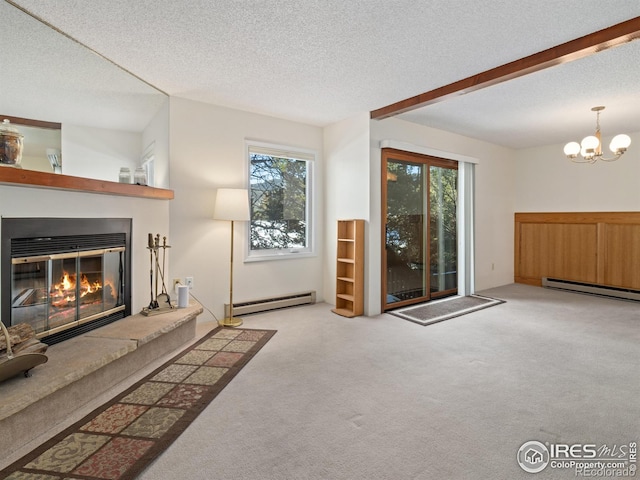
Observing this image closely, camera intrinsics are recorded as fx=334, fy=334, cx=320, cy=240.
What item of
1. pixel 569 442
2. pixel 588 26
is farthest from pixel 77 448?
pixel 588 26

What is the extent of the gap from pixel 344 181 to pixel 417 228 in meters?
1.29

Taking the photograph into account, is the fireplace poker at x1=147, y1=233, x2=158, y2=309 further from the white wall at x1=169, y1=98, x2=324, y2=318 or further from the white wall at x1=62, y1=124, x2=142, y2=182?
the white wall at x1=62, y1=124, x2=142, y2=182

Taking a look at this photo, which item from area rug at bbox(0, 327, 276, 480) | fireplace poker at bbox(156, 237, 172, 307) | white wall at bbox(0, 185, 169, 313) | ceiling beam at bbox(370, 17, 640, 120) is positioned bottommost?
area rug at bbox(0, 327, 276, 480)

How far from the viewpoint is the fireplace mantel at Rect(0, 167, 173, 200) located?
193cm

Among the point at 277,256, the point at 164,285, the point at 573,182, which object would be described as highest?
the point at 573,182

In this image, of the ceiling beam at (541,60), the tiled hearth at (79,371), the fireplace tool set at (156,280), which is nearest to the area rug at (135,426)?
the tiled hearth at (79,371)

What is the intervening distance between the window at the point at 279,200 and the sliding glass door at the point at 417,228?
1062 millimetres

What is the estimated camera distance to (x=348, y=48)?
2457 mm

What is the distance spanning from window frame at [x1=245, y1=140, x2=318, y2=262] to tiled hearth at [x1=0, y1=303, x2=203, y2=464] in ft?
4.10

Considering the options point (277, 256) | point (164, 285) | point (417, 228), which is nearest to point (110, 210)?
point (164, 285)

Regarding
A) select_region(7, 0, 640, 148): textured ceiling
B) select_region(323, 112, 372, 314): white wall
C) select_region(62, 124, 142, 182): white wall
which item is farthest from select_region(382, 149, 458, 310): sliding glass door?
select_region(62, 124, 142, 182): white wall

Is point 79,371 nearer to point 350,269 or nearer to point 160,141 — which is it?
point 160,141

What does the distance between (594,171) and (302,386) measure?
577 cm

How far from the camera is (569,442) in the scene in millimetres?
1720
